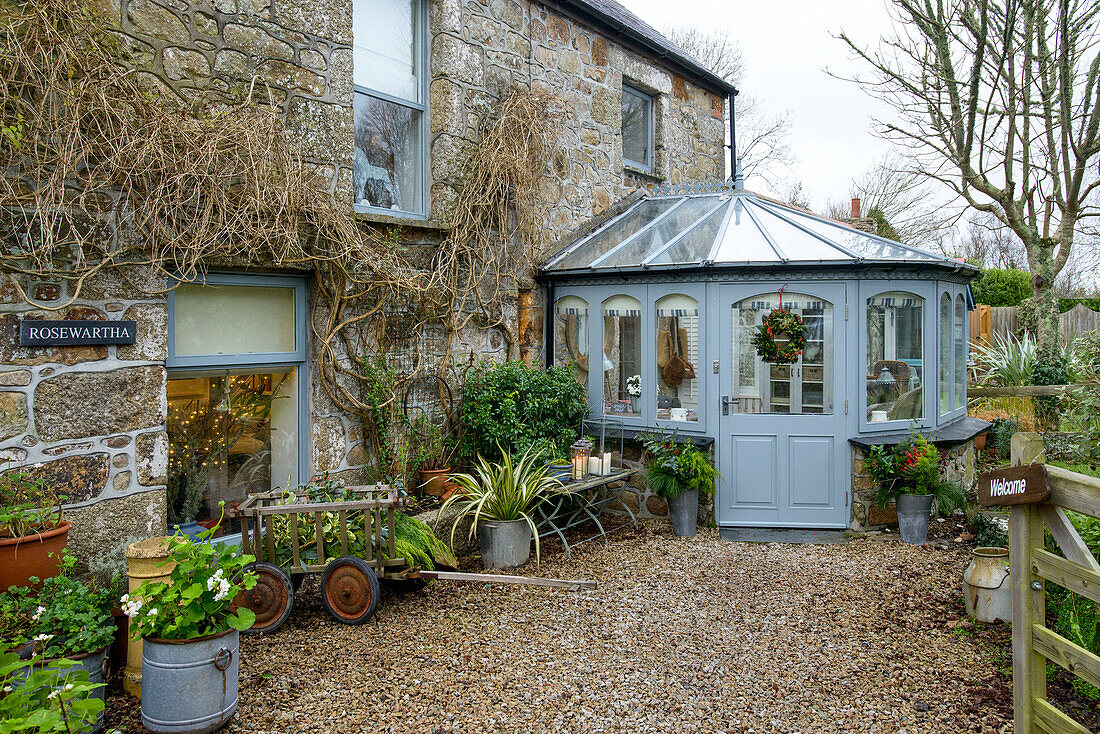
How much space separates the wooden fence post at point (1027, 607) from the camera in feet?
10.2

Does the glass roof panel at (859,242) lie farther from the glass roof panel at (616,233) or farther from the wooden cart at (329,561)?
the wooden cart at (329,561)

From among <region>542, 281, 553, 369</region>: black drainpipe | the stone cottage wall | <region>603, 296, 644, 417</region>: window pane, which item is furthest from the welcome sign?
<region>542, 281, 553, 369</region>: black drainpipe

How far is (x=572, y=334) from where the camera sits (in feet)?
25.8

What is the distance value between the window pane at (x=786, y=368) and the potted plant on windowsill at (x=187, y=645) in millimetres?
4997

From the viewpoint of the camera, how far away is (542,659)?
422 centimetres

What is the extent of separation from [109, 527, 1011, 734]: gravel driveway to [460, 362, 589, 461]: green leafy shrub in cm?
131

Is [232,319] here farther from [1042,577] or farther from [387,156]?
[1042,577]

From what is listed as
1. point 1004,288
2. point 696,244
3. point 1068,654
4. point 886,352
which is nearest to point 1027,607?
point 1068,654

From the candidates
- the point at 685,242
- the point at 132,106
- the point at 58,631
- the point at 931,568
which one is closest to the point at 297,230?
the point at 132,106

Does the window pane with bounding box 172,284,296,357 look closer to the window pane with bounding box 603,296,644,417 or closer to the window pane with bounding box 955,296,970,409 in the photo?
the window pane with bounding box 603,296,644,417

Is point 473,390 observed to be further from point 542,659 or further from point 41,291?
point 41,291

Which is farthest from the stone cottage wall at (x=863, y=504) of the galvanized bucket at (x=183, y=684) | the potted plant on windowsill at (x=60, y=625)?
the potted plant on windowsill at (x=60, y=625)

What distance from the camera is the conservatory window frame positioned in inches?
268

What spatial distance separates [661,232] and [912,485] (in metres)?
3.64
